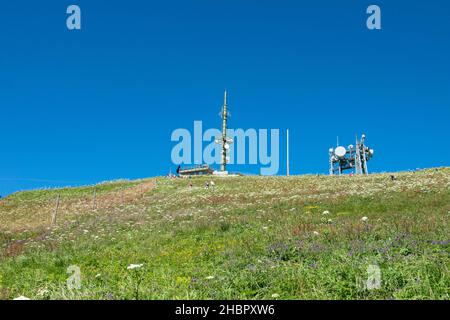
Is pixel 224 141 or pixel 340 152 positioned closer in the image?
pixel 340 152

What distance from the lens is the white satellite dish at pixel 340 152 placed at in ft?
280

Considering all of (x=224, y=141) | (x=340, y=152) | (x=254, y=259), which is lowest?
(x=254, y=259)

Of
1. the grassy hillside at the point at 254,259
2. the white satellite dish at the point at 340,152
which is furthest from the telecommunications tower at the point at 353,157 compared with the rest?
the grassy hillside at the point at 254,259

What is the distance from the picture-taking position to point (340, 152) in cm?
8538

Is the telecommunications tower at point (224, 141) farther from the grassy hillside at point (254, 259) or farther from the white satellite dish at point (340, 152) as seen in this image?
the grassy hillside at point (254, 259)

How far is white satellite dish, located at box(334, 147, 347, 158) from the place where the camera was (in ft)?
280

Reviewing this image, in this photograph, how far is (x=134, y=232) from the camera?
65.6ft

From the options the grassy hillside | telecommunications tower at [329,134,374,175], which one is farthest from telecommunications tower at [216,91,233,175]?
the grassy hillside

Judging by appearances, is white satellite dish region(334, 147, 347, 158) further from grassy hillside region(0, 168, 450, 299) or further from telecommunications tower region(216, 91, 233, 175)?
grassy hillside region(0, 168, 450, 299)

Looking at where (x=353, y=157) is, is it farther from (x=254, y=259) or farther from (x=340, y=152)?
(x=254, y=259)

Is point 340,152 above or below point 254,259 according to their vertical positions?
above

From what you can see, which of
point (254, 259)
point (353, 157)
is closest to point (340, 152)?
point (353, 157)
